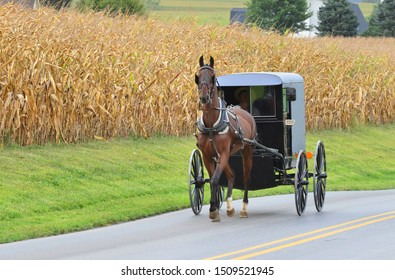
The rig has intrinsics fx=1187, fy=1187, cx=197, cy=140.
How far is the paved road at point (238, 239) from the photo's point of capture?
549 inches

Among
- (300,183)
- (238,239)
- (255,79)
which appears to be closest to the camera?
(238,239)

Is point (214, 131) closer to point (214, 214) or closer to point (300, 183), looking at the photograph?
point (214, 214)

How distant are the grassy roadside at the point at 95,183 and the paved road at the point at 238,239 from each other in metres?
0.65

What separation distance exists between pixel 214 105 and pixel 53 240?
3.65 metres

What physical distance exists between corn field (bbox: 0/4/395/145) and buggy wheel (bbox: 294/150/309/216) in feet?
19.5

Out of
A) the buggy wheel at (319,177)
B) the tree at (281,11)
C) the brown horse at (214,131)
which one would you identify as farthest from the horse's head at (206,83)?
the tree at (281,11)

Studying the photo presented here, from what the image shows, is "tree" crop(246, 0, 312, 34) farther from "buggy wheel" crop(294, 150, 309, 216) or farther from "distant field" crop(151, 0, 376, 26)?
"buggy wheel" crop(294, 150, 309, 216)

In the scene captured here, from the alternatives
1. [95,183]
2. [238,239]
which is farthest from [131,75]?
[238,239]

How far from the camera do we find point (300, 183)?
1902 cm

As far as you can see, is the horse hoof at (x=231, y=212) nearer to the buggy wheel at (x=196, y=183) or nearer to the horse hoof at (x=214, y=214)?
the buggy wheel at (x=196, y=183)

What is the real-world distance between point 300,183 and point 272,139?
53.9 inches

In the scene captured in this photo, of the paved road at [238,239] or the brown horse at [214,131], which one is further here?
the brown horse at [214,131]

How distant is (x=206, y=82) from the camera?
17531mm
